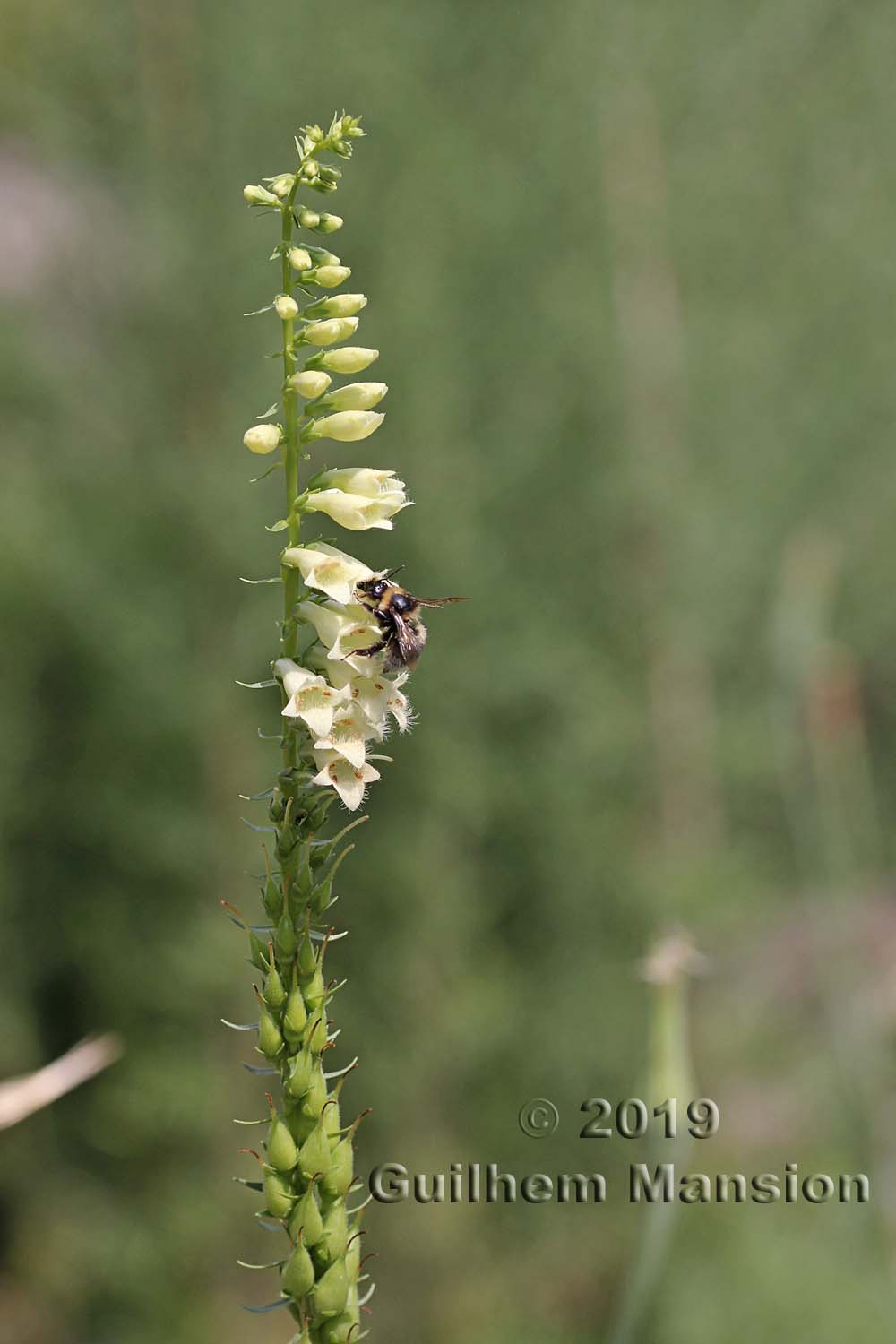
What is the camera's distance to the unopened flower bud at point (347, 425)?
4.24 ft

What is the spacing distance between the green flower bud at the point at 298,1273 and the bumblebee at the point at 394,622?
1.89ft

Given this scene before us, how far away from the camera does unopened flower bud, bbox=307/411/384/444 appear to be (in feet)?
4.24

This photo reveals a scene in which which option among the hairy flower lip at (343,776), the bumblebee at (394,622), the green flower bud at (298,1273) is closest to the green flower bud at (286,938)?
the hairy flower lip at (343,776)

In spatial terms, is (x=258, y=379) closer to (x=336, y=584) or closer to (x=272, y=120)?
(x=272, y=120)

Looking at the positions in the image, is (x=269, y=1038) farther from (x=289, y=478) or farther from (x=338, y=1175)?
(x=289, y=478)

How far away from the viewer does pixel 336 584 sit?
1267 mm

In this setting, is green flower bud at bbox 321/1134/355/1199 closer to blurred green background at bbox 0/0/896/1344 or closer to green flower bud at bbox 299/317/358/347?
green flower bud at bbox 299/317/358/347

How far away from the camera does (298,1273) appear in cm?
106

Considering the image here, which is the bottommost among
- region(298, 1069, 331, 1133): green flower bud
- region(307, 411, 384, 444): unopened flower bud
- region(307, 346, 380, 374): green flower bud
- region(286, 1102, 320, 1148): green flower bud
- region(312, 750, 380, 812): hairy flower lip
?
region(286, 1102, 320, 1148): green flower bud

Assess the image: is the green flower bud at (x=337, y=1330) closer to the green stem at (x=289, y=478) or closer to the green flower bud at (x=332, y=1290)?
the green flower bud at (x=332, y=1290)

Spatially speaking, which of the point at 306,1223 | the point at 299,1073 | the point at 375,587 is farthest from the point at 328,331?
the point at 306,1223

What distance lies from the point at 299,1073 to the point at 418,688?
442cm

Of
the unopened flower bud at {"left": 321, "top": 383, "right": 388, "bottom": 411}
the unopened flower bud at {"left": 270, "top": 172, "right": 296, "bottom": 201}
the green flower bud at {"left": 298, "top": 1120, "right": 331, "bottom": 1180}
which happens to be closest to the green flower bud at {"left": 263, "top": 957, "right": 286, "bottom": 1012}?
the green flower bud at {"left": 298, "top": 1120, "right": 331, "bottom": 1180}

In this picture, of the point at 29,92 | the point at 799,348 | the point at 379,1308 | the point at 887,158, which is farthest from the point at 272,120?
the point at 379,1308
